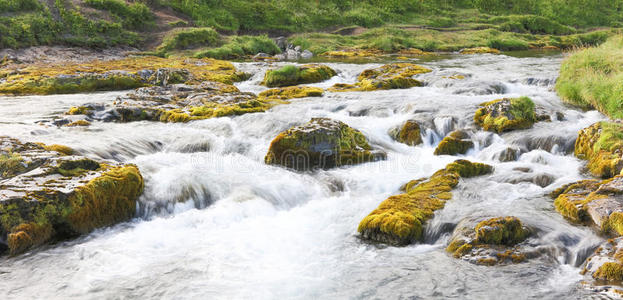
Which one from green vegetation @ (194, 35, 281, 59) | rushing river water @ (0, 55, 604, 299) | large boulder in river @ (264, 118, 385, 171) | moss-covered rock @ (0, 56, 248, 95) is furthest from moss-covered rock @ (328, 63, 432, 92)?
green vegetation @ (194, 35, 281, 59)

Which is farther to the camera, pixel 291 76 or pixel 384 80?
pixel 291 76

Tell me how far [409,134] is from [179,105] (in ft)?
27.6

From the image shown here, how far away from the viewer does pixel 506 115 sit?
488 inches

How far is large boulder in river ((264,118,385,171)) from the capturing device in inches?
420

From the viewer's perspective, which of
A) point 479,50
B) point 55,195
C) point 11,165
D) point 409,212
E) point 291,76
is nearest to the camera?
point 55,195

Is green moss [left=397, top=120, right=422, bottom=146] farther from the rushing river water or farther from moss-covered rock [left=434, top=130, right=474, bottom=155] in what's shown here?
moss-covered rock [left=434, top=130, right=474, bottom=155]

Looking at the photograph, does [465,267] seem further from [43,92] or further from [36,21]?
[36,21]

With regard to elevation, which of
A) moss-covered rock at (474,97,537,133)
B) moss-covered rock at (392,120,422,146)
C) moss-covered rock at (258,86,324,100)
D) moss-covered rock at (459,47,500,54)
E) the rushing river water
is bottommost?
the rushing river water

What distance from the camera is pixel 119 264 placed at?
6.38m

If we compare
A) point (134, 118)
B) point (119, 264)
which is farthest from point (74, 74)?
point (119, 264)

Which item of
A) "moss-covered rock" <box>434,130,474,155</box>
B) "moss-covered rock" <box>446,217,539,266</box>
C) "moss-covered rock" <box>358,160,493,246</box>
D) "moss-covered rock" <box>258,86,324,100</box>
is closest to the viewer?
"moss-covered rock" <box>446,217,539,266</box>

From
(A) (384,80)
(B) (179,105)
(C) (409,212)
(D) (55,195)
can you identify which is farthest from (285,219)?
(A) (384,80)

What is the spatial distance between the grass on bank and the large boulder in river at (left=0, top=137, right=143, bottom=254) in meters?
12.1

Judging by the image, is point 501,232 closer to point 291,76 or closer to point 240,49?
point 291,76
